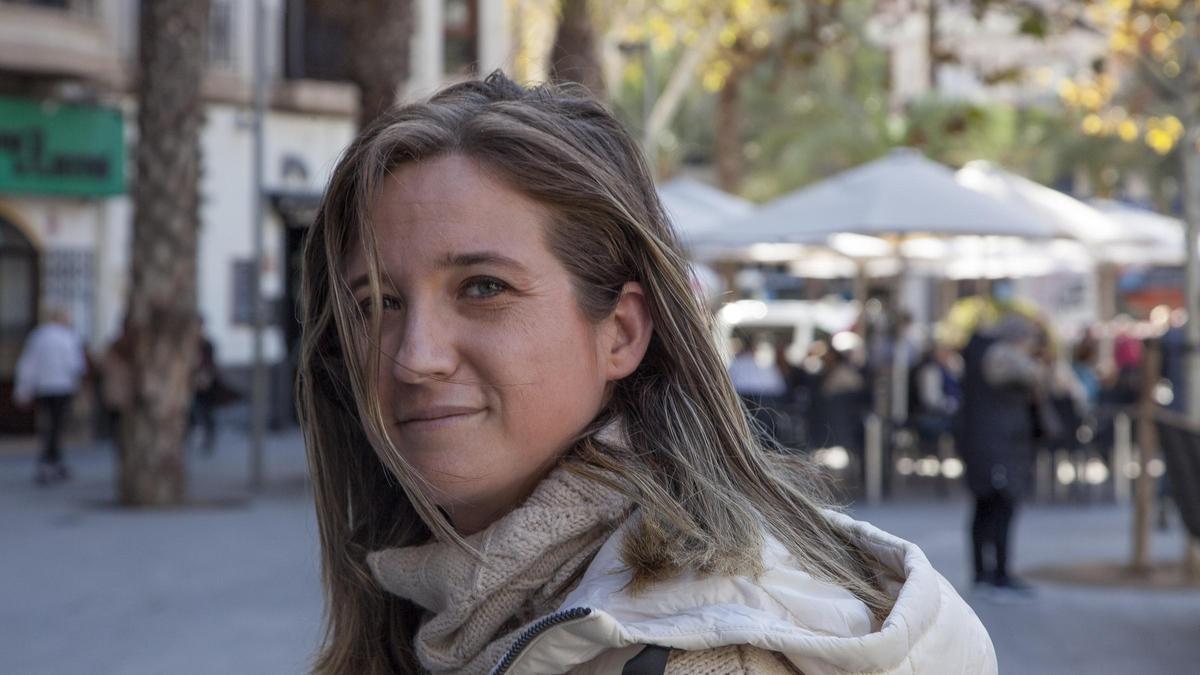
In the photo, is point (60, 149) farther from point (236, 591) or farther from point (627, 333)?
point (627, 333)

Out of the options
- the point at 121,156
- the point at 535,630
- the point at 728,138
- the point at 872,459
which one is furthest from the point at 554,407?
the point at 728,138

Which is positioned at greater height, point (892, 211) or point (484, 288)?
point (892, 211)

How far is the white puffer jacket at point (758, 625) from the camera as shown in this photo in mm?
1489

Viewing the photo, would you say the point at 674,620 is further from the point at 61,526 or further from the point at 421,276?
the point at 61,526

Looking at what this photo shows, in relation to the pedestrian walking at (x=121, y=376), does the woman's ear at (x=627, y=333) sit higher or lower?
higher

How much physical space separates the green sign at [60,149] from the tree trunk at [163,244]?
25.1 feet

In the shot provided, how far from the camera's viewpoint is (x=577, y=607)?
4.92 feet

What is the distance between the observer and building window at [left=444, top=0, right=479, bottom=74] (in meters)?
27.9

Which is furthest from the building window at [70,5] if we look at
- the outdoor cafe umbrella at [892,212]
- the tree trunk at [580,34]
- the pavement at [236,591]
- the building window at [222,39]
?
the outdoor cafe umbrella at [892,212]

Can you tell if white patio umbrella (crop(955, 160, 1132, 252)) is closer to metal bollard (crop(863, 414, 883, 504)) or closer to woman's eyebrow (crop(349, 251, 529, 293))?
metal bollard (crop(863, 414, 883, 504))

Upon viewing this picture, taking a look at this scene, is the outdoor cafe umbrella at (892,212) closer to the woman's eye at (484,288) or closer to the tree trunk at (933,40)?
the tree trunk at (933,40)

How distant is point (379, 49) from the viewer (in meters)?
15.2

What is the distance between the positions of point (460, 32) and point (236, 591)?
1932 cm

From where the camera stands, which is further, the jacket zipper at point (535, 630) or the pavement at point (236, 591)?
the pavement at point (236, 591)
